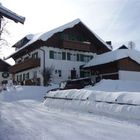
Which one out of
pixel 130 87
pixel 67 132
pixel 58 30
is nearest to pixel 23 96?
pixel 130 87

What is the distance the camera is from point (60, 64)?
42344 millimetres

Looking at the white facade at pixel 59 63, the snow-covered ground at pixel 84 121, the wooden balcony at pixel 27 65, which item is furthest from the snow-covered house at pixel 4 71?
the snow-covered ground at pixel 84 121

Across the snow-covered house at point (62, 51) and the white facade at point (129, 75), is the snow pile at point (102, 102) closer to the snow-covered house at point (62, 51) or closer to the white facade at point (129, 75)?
the white facade at point (129, 75)

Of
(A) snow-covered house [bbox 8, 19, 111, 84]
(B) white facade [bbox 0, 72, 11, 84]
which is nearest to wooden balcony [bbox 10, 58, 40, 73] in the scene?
(A) snow-covered house [bbox 8, 19, 111, 84]

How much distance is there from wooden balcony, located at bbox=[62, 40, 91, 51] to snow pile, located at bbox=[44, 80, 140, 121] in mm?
22111

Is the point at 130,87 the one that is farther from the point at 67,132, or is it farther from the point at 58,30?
the point at 67,132

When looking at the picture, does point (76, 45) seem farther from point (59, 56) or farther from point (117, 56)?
point (117, 56)

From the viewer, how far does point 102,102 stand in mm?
14445

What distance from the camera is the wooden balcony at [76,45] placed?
137ft

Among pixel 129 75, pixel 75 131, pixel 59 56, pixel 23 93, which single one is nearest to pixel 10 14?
pixel 75 131

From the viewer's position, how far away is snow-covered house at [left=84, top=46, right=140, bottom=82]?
1426 inches

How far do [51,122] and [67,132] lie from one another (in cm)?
241

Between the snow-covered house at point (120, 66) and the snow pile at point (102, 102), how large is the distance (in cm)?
1677

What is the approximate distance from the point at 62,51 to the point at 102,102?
2888cm
